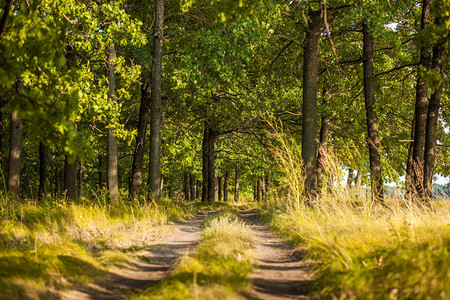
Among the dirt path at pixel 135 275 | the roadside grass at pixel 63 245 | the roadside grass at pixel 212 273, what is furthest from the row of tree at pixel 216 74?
the roadside grass at pixel 212 273

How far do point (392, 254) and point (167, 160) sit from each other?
23.1 m

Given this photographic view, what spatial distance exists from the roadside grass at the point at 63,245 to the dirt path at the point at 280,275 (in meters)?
1.93

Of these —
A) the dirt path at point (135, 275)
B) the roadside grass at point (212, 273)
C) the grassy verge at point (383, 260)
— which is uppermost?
the grassy verge at point (383, 260)

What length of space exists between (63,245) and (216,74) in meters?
8.31

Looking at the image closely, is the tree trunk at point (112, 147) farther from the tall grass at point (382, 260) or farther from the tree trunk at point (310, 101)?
the tall grass at point (382, 260)

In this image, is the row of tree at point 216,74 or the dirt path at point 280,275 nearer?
the dirt path at point 280,275

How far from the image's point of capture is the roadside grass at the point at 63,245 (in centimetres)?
329

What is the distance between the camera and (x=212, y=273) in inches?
149

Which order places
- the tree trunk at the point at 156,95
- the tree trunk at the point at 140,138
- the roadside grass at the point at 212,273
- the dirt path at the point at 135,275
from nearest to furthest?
the roadside grass at the point at 212,273 → the dirt path at the point at 135,275 → the tree trunk at the point at 156,95 → the tree trunk at the point at 140,138

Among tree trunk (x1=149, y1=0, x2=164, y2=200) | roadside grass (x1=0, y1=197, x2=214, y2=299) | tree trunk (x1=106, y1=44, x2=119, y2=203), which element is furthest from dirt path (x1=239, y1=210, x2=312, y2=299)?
tree trunk (x1=106, y1=44, x2=119, y2=203)

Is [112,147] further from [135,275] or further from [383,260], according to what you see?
[383,260]

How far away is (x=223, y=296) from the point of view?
303 centimetres

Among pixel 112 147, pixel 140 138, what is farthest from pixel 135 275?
pixel 140 138

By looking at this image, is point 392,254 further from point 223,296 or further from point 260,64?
point 260,64
